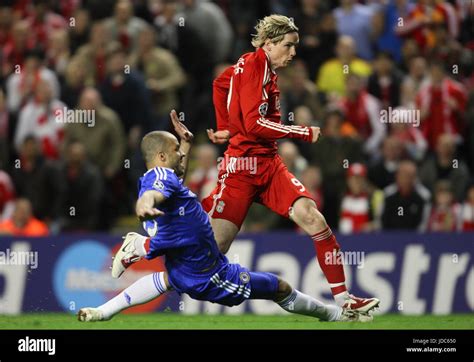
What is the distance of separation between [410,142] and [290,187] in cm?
554

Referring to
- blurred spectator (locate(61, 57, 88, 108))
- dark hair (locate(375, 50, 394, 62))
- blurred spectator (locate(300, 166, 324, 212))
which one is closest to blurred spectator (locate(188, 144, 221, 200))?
blurred spectator (locate(300, 166, 324, 212))

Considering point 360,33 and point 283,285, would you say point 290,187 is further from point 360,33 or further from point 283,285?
point 360,33

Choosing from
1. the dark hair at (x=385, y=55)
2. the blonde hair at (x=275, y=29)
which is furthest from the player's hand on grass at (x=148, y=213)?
the dark hair at (x=385, y=55)

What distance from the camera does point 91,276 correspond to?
46.4 feet

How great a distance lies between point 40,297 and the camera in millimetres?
14172

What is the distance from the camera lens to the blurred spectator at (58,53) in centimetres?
1706

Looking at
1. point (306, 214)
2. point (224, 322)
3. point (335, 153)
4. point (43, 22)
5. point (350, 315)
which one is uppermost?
point (43, 22)

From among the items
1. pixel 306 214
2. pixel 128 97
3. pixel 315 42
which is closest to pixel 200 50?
pixel 128 97

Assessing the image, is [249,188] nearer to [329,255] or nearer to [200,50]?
[329,255]

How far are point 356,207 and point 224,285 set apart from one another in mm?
5413

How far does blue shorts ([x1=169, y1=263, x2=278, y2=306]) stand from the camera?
10109 millimetres

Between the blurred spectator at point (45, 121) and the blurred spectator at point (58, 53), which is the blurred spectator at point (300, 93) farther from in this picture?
the blurred spectator at point (58, 53)

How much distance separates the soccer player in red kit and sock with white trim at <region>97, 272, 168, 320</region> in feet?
2.34

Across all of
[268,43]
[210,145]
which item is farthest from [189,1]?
[268,43]
